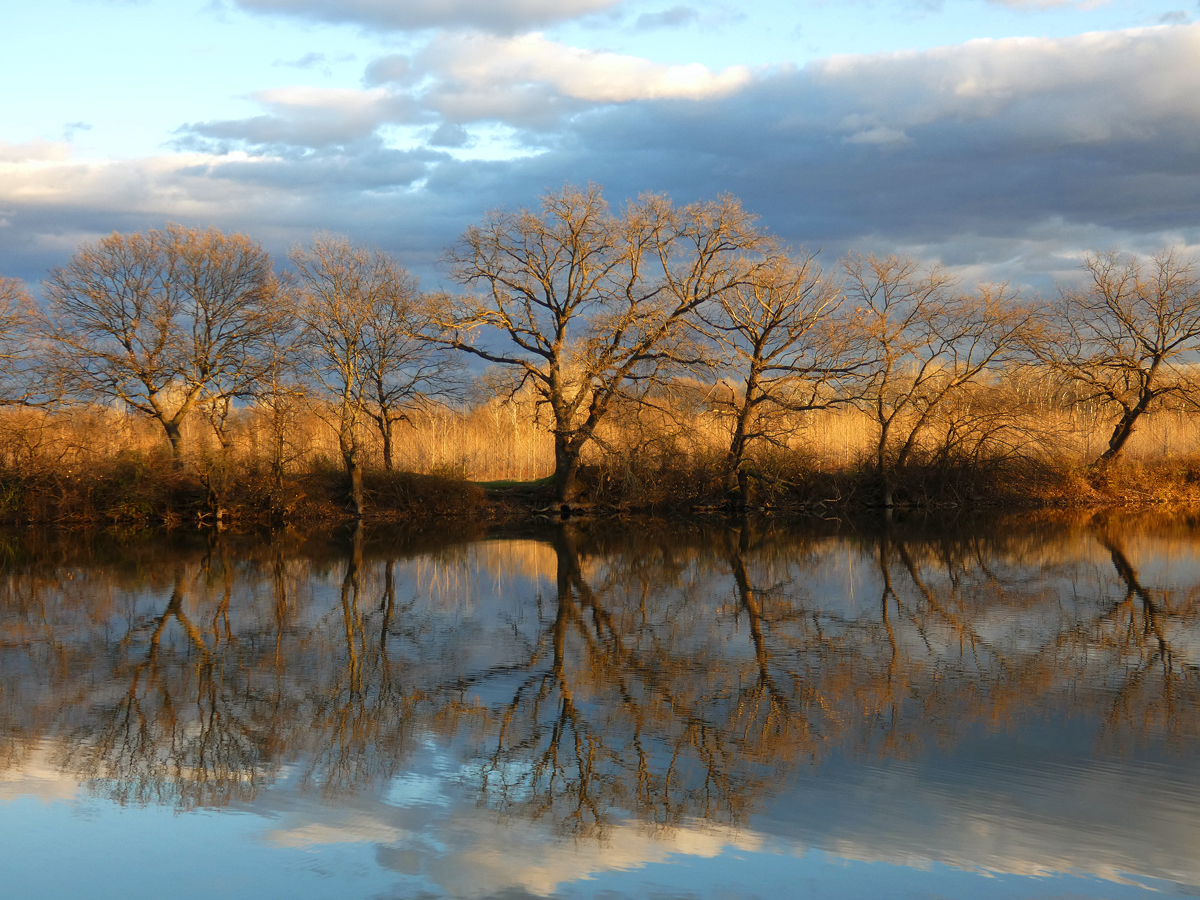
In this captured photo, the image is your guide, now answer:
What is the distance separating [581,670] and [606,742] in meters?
2.29

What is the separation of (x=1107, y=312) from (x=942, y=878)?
32.3m

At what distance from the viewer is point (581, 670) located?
9.12m

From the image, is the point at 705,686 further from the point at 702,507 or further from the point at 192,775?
the point at 702,507

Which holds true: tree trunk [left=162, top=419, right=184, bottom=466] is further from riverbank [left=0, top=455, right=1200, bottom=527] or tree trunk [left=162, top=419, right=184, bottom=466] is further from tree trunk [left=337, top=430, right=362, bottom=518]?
tree trunk [left=337, top=430, right=362, bottom=518]

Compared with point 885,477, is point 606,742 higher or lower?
lower

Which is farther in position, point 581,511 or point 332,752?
point 581,511

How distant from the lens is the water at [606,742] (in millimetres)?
4941

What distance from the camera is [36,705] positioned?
806 cm

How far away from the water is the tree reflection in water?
4cm

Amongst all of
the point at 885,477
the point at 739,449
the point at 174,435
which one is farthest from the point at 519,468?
the point at 885,477

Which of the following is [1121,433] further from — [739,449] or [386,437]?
[386,437]

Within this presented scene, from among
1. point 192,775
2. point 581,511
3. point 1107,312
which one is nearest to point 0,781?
point 192,775

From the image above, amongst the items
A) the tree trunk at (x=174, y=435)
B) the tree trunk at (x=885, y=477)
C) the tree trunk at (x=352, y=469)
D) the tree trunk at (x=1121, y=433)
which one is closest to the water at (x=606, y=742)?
the tree trunk at (x=352, y=469)

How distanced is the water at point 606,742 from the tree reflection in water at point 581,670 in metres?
0.04
